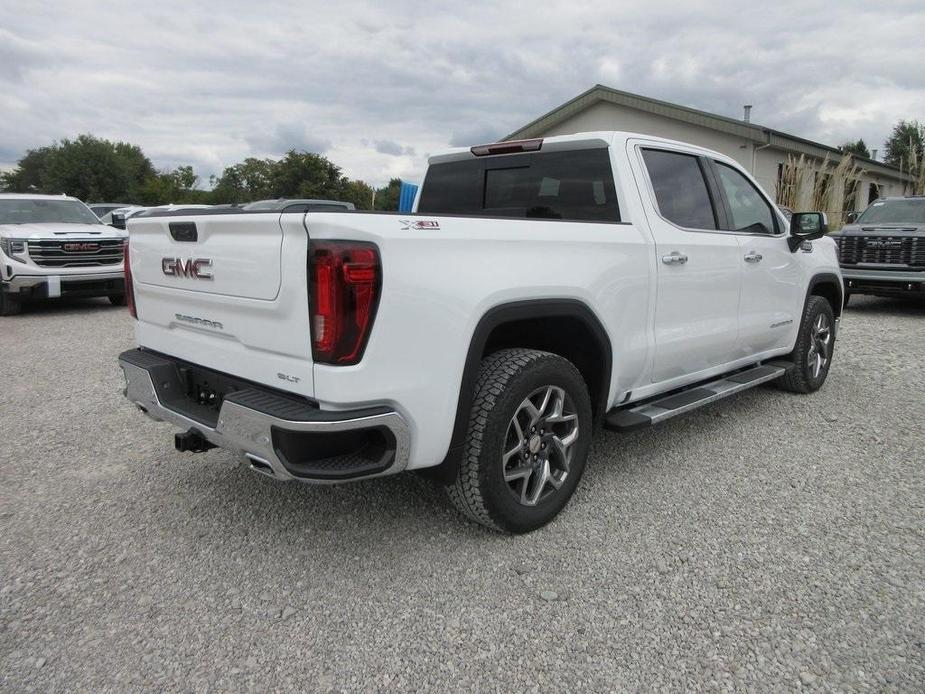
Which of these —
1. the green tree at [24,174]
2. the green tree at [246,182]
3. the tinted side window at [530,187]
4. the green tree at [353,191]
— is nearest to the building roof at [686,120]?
the tinted side window at [530,187]

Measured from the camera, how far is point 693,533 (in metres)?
3.07

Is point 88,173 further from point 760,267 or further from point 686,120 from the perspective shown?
point 760,267

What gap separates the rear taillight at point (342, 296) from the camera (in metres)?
2.25

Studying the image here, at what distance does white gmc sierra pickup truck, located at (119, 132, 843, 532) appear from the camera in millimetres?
2324

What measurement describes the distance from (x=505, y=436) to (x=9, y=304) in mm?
9675

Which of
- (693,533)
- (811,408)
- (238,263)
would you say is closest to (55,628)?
(238,263)

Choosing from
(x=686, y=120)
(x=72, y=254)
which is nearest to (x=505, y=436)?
(x=72, y=254)

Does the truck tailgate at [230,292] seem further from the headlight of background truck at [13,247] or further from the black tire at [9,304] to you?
the black tire at [9,304]

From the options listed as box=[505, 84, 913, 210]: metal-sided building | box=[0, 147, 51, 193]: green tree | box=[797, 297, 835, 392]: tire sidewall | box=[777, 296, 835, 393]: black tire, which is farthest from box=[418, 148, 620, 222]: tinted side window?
box=[0, 147, 51, 193]: green tree

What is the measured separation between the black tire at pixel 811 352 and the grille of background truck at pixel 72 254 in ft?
27.6

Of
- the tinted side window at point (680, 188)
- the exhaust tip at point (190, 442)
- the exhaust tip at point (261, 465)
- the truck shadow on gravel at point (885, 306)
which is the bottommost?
the truck shadow on gravel at point (885, 306)

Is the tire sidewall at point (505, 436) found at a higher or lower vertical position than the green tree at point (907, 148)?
lower

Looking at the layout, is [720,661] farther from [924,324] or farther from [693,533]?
[924,324]

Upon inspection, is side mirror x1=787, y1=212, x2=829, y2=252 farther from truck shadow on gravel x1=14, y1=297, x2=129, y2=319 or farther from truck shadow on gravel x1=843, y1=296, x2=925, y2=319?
truck shadow on gravel x1=14, y1=297, x2=129, y2=319
